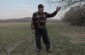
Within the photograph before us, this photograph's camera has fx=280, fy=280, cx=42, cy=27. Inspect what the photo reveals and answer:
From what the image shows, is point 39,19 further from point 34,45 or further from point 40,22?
point 34,45

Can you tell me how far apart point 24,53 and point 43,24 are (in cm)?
157

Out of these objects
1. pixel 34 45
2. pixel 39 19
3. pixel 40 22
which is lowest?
pixel 34 45

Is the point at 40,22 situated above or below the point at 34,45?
above

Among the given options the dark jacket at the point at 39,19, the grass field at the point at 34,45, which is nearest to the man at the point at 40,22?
the dark jacket at the point at 39,19

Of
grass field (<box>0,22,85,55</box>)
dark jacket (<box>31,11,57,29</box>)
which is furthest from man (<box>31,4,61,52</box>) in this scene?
grass field (<box>0,22,85,55</box>)

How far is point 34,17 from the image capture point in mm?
12297

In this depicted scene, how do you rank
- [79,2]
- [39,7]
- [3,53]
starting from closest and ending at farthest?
[39,7] < [3,53] < [79,2]

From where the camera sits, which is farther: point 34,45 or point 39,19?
point 34,45

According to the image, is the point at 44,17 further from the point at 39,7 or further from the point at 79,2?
the point at 79,2

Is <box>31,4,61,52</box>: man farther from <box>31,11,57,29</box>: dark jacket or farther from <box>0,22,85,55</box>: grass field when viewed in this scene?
<box>0,22,85,55</box>: grass field

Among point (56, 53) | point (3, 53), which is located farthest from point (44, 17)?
point (3, 53)

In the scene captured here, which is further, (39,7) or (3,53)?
(3,53)

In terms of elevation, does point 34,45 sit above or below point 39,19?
below

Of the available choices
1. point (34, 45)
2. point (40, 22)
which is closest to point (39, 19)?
point (40, 22)
